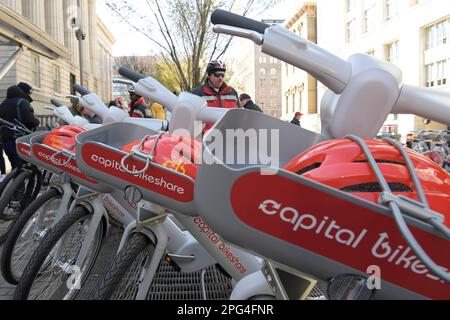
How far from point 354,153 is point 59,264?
236 cm

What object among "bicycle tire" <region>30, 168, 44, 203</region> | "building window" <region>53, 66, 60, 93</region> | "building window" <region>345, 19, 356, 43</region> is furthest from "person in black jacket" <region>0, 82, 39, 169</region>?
"building window" <region>345, 19, 356, 43</region>

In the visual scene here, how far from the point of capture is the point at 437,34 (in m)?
28.2

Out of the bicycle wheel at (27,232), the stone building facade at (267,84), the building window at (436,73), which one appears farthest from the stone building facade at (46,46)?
the stone building facade at (267,84)

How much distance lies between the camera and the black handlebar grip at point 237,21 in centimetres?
127

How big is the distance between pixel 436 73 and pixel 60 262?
30.1 metres

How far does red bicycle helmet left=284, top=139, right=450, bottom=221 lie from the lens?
1021 millimetres

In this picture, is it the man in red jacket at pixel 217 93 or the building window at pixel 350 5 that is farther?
the building window at pixel 350 5

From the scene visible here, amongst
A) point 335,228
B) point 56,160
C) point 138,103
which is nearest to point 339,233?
point 335,228

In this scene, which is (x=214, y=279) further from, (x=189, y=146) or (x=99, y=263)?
(x=189, y=146)

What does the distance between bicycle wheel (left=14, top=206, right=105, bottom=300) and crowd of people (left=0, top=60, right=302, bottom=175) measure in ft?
2.81

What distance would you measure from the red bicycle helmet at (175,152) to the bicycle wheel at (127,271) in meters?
0.42

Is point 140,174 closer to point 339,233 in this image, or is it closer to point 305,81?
point 339,233

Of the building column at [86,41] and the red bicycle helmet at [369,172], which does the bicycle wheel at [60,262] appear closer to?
the red bicycle helmet at [369,172]
